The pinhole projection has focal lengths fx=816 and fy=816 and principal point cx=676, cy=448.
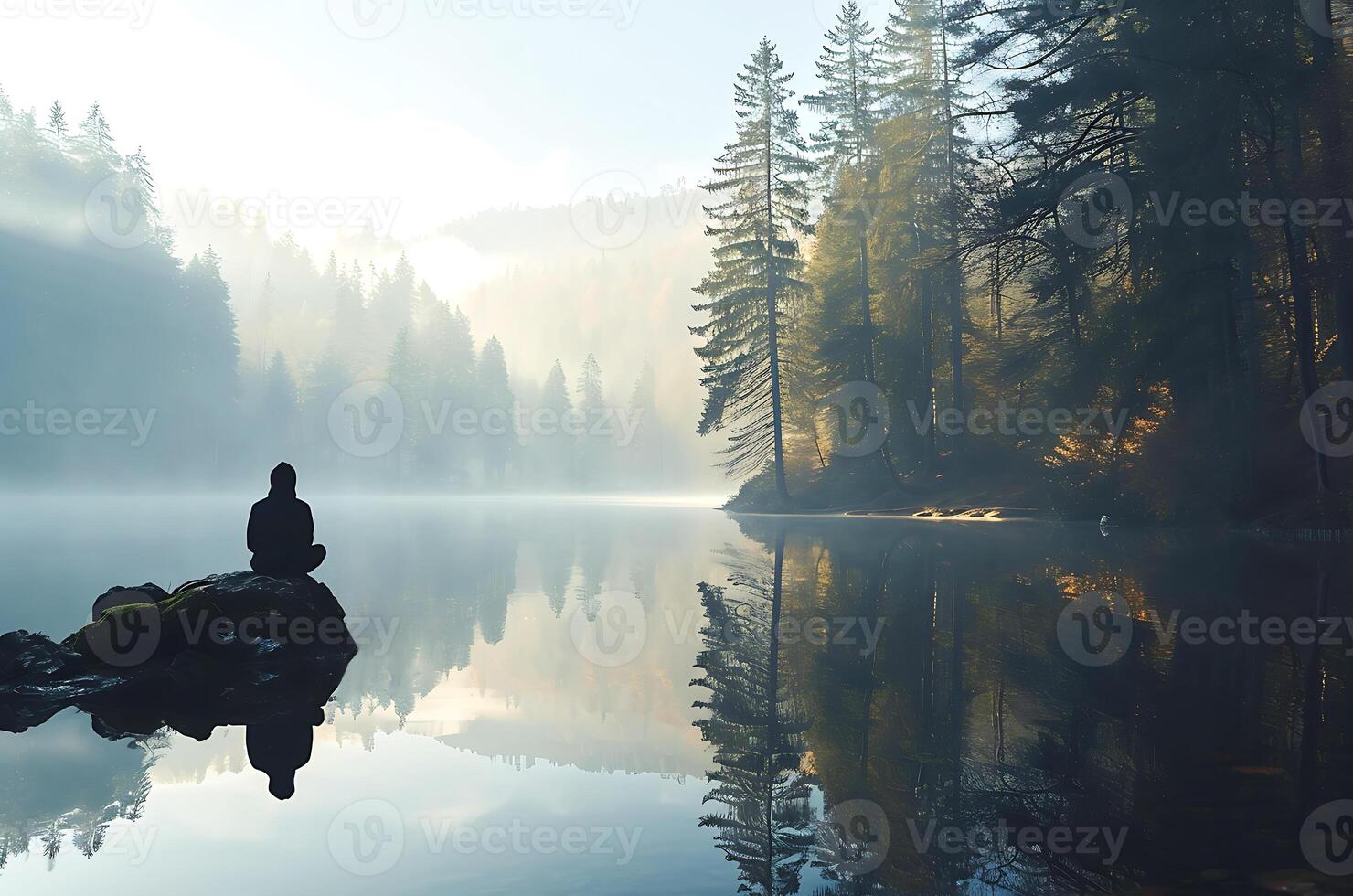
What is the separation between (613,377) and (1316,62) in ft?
600

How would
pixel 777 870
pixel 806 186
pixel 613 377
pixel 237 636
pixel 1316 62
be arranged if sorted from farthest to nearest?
pixel 613 377 < pixel 806 186 < pixel 1316 62 < pixel 237 636 < pixel 777 870

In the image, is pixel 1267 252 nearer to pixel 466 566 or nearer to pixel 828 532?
pixel 828 532

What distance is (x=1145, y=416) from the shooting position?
23875 mm

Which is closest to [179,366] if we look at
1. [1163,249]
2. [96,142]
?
[96,142]

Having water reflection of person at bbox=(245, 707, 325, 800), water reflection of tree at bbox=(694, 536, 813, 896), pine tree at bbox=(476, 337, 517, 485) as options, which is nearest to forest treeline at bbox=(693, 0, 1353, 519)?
water reflection of tree at bbox=(694, 536, 813, 896)

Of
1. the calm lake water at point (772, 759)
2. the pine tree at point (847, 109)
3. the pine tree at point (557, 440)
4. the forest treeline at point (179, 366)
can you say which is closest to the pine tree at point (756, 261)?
the pine tree at point (847, 109)

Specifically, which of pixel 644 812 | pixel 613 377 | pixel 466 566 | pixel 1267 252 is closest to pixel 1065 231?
pixel 1267 252

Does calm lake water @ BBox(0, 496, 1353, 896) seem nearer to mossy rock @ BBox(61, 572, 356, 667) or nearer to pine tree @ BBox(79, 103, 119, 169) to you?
mossy rock @ BBox(61, 572, 356, 667)

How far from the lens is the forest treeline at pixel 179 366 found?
193 ft

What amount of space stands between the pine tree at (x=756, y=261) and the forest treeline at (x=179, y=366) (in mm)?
47766

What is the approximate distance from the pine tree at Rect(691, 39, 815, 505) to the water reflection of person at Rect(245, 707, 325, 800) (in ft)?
115

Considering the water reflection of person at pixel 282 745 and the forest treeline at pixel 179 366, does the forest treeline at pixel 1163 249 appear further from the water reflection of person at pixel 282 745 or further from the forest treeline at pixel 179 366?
the forest treeline at pixel 179 366

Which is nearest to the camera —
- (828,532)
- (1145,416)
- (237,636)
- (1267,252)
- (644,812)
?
(644,812)

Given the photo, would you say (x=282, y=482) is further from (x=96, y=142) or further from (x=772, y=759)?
(x=96, y=142)
